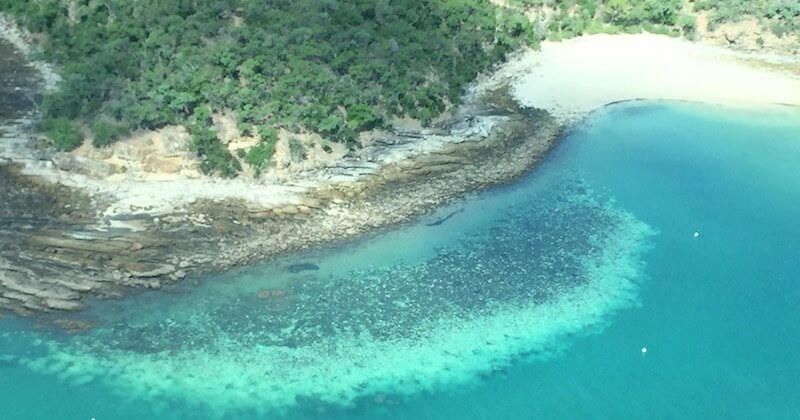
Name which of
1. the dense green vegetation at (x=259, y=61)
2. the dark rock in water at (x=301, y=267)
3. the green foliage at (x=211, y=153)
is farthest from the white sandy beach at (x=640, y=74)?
the dark rock in water at (x=301, y=267)

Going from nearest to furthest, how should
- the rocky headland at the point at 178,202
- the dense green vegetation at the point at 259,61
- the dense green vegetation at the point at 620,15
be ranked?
1. the rocky headland at the point at 178,202
2. the dense green vegetation at the point at 259,61
3. the dense green vegetation at the point at 620,15

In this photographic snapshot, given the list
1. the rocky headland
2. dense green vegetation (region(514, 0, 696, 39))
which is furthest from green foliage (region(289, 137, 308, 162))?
dense green vegetation (region(514, 0, 696, 39))

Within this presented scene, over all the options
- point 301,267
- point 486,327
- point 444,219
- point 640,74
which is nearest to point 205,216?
point 301,267

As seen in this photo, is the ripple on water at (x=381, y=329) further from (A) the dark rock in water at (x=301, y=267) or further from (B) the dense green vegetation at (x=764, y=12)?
(B) the dense green vegetation at (x=764, y=12)

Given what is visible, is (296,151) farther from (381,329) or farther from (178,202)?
(381,329)

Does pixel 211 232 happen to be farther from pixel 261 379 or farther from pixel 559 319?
pixel 559 319

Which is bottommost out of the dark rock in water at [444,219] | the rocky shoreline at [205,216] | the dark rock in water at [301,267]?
the dark rock in water at [301,267]
